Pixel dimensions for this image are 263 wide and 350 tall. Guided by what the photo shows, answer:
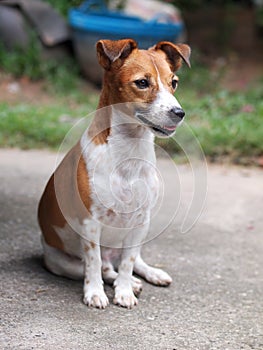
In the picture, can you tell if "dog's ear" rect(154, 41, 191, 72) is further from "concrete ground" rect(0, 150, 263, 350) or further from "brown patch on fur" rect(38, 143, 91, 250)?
"concrete ground" rect(0, 150, 263, 350)

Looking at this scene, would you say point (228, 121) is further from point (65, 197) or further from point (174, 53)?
point (65, 197)

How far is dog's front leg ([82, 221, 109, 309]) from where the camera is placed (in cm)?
329

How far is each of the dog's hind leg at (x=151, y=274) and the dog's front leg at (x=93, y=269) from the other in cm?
40

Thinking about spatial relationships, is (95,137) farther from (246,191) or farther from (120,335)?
(246,191)

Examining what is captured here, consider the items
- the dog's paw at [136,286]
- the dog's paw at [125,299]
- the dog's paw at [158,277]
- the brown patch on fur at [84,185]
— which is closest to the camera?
the brown patch on fur at [84,185]

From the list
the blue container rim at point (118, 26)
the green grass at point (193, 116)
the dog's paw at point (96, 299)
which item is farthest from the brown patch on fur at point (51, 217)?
the blue container rim at point (118, 26)

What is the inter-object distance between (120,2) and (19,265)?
5.65 meters

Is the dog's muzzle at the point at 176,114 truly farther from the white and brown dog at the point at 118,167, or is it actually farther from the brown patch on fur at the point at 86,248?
the brown patch on fur at the point at 86,248

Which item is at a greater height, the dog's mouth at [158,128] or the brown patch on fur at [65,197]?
the dog's mouth at [158,128]

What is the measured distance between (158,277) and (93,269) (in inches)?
18.7

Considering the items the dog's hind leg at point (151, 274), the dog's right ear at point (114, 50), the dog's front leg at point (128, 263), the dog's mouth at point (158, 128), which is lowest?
the dog's hind leg at point (151, 274)

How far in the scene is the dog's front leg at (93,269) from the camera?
10.8ft

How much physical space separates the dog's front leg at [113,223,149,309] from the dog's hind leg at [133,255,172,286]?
0.25m

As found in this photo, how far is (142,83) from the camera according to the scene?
313 cm
